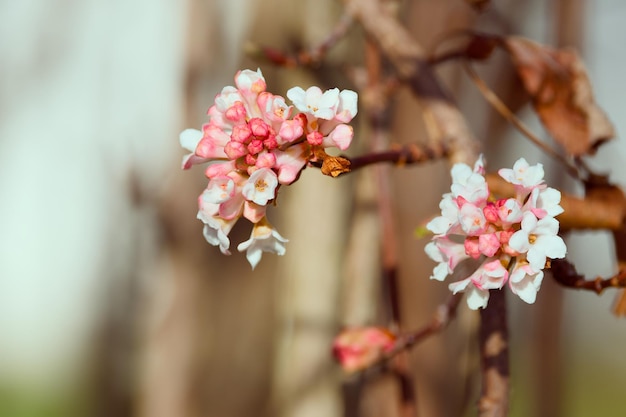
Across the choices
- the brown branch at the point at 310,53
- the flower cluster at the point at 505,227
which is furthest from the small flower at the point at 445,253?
the brown branch at the point at 310,53

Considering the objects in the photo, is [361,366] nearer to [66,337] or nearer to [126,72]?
[126,72]

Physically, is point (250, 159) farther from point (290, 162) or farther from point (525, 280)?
point (525, 280)

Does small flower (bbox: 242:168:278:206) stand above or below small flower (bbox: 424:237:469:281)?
above

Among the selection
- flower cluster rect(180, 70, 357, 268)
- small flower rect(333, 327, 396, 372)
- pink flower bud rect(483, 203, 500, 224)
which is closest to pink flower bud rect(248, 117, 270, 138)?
flower cluster rect(180, 70, 357, 268)

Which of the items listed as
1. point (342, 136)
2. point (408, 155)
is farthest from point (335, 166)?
point (408, 155)

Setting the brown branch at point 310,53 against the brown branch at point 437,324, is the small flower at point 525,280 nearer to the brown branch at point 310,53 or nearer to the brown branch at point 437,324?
the brown branch at point 437,324

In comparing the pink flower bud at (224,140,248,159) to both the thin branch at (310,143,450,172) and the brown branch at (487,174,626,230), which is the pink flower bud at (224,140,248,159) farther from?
the brown branch at (487,174,626,230)
